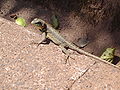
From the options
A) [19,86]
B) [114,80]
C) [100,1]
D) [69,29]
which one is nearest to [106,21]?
[100,1]

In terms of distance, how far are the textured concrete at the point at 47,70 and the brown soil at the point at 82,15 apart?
0.96 metres

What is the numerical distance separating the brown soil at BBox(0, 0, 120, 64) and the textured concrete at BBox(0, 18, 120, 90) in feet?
3.15

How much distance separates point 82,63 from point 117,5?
4.22 ft

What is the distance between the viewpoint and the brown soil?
4359mm

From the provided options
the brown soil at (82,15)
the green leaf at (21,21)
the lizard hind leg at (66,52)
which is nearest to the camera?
the lizard hind leg at (66,52)

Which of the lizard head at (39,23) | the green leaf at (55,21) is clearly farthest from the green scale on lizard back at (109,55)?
the green leaf at (55,21)

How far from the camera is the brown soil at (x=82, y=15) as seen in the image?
4359 mm

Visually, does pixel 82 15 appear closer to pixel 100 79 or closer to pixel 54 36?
pixel 54 36

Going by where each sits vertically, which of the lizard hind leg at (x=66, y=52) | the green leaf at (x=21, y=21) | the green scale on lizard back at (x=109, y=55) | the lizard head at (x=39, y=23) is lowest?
the green scale on lizard back at (x=109, y=55)

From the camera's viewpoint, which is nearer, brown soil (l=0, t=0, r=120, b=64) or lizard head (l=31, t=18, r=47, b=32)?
lizard head (l=31, t=18, r=47, b=32)

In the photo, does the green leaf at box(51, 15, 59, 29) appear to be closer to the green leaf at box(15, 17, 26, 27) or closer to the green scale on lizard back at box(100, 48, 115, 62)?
the green leaf at box(15, 17, 26, 27)

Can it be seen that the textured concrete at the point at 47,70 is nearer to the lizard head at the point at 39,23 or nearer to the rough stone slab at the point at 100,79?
the rough stone slab at the point at 100,79

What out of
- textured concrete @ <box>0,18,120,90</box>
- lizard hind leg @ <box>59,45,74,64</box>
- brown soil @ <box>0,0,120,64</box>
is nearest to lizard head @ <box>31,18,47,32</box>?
textured concrete @ <box>0,18,120,90</box>

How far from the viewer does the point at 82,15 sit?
4.75m
